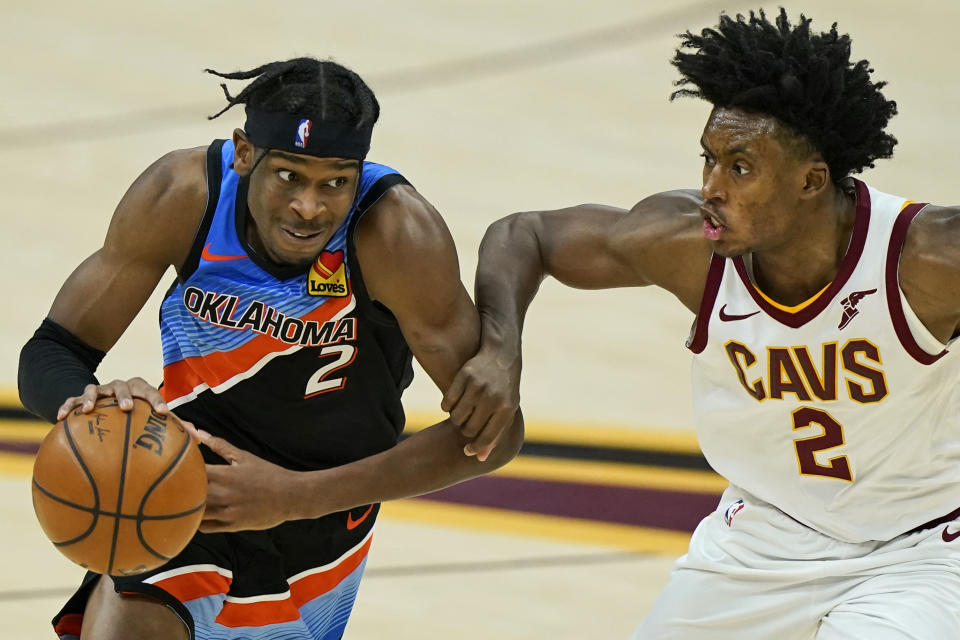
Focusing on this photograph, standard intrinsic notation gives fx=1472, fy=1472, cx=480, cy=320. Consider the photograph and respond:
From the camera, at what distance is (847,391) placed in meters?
3.96

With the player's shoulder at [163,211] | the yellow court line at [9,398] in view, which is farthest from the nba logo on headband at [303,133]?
the yellow court line at [9,398]

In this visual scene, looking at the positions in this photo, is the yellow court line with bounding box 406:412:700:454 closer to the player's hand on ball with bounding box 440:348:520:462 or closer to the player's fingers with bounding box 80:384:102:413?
the player's hand on ball with bounding box 440:348:520:462

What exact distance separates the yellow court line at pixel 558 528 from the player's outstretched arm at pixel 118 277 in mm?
2525

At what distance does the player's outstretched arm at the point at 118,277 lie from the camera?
396cm

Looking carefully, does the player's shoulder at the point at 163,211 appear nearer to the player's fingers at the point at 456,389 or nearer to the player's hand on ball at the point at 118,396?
the player's hand on ball at the point at 118,396

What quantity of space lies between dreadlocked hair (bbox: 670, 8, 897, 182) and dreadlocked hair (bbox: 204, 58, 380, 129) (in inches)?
36.0

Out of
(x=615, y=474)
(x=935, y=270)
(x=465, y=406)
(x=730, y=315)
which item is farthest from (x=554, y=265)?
(x=615, y=474)

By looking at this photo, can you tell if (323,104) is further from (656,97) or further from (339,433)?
(656,97)

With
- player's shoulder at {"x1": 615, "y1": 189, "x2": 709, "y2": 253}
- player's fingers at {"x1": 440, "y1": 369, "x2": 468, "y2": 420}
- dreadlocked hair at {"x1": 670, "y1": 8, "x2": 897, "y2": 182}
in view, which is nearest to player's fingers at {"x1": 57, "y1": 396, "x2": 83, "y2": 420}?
player's fingers at {"x1": 440, "y1": 369, "x2": 468, "y2": 420}

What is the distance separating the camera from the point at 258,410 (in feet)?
13.7

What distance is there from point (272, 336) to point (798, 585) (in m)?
1.61

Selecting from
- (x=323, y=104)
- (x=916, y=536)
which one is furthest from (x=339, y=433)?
(x=916, y=536)

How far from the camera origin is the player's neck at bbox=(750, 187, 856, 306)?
396 cm

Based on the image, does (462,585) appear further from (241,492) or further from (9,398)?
(9,398)
